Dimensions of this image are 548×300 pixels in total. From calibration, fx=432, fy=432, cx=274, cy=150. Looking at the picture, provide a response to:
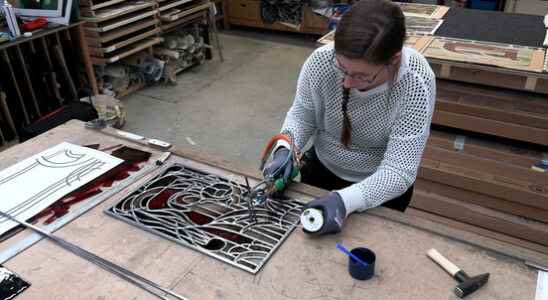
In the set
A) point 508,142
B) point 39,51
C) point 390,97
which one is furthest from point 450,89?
point 39,51

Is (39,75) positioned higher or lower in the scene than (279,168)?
lower

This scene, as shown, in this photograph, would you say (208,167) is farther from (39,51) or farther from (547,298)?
(39,51)

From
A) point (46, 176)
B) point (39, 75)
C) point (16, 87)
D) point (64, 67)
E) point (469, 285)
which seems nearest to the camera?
point (469, 285)

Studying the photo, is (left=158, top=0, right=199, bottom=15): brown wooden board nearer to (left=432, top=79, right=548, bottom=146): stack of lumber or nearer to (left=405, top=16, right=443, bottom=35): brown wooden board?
(left=405, top=16, right=443, bottom=35): brown wooden board

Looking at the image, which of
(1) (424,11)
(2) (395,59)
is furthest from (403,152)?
(1) (424,11)

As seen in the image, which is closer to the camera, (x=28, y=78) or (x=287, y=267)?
(x=287, y=267)

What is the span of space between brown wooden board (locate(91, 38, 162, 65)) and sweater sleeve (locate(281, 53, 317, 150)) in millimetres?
2316

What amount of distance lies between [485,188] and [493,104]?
13.9 inches

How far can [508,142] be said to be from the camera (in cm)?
187

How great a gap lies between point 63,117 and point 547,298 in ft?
7.06

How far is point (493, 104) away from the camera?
178cm

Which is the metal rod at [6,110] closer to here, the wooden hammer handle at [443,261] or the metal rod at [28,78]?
the metal rod at [28,78]

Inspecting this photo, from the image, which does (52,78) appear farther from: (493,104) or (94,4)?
(493,104)

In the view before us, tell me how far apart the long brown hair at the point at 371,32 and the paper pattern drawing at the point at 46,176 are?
2.63 ft
